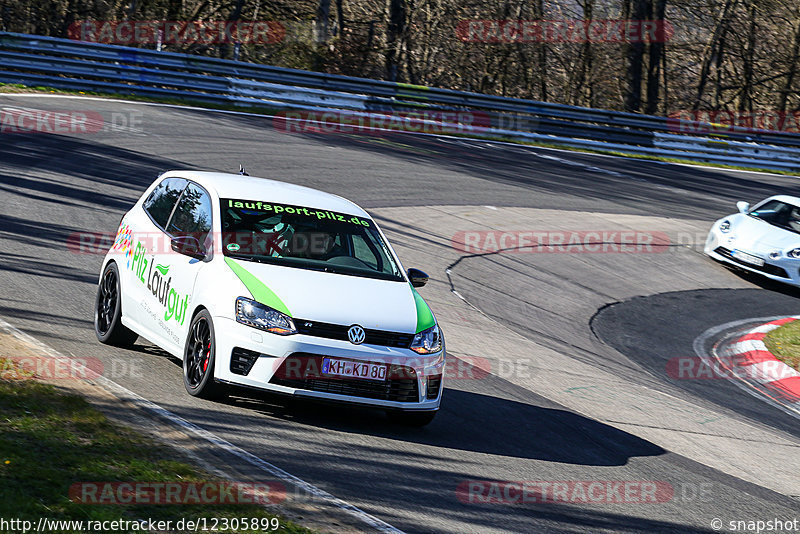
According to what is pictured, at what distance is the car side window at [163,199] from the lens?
8.23 metres

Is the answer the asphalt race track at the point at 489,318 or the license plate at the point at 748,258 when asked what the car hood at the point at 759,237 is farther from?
the asphalt race track at the point at 489,318

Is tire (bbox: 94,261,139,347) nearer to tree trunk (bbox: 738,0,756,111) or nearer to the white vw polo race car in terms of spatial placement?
the white vw polo race car

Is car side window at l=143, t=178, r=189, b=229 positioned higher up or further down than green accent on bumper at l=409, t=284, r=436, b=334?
higher up

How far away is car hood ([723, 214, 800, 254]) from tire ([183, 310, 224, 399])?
467 inches

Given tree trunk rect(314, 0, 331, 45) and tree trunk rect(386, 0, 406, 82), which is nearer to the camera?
tree trunk rect(314, 0, 331, 45)

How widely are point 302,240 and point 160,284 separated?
116cm

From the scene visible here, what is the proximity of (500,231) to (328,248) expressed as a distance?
897 cm

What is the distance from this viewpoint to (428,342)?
7059 mm

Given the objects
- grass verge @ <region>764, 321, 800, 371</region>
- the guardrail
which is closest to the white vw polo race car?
grass verge @ <region>764, 321, 800, 371</region>

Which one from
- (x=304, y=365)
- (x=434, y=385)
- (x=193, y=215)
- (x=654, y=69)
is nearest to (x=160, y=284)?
(x=193, y=215)

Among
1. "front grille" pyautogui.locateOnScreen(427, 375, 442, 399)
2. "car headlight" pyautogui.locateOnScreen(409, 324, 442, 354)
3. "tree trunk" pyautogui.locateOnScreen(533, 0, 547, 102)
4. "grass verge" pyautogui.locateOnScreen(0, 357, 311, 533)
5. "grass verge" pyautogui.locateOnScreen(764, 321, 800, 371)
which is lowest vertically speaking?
"grass verge" pyautogui.locateOnScreen(764, 321, 800, 371)

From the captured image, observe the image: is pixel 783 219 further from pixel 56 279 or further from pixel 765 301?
pixel 56 279

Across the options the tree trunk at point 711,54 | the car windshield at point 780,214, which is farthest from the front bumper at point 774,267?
the tree trunk at point 711,54

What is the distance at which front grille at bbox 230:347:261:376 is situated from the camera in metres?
6.64
